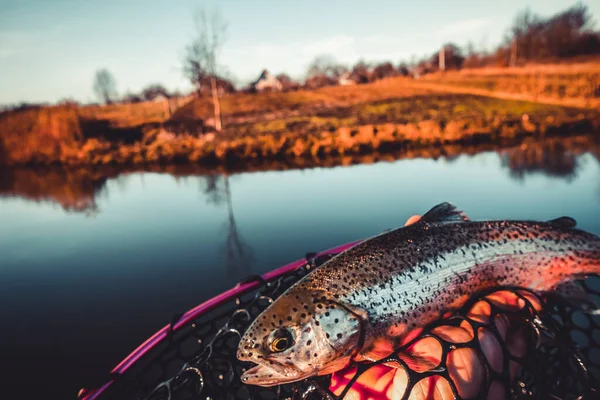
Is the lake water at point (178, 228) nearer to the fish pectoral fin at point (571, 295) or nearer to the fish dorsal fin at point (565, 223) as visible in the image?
the fish pectoral fin at point (571, 295)

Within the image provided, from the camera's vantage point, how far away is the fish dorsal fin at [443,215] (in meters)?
1.65

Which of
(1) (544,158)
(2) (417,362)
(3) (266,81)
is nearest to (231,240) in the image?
(2) (417,362)

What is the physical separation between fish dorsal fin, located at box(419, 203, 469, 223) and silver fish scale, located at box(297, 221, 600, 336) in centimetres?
5

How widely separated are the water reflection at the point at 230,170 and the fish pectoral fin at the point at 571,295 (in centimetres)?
847

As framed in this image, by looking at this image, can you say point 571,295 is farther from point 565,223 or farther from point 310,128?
point 310,128

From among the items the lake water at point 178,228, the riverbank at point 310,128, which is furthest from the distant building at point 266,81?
the lake water at point 178,228

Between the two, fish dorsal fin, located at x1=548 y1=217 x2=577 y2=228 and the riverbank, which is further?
the riverbank

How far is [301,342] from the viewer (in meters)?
1.25

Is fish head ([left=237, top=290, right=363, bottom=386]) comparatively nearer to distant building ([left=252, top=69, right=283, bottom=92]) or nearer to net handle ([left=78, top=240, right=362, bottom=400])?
net handle ([left=78, top=240, right=362, bottom=400])

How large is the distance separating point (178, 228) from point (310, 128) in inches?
449

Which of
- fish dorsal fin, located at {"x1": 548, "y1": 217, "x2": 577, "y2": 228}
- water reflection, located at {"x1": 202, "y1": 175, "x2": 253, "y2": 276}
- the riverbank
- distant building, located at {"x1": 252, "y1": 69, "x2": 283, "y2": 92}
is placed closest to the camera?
fish dorsal fin, located at {"x1": 548, "y1": 217, "x2": 577, "y2": 228}

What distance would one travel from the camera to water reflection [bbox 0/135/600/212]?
10.3 m

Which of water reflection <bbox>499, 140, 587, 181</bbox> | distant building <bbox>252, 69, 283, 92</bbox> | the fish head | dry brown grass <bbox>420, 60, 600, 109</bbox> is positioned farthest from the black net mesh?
distant building <bbox>252, 69, 283, 92</bbox>

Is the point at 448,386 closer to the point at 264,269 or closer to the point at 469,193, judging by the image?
the point at 264,269
